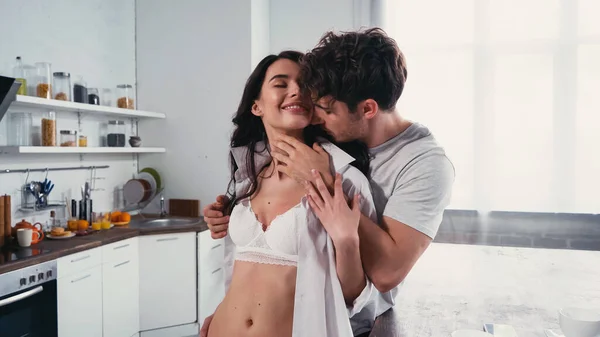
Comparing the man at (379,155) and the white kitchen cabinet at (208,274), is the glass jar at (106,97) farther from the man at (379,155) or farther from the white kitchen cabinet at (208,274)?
the man at (379,155)

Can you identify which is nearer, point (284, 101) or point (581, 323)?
point (581, 323)

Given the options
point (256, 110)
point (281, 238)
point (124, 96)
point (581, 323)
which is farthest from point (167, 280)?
point (581, 323)

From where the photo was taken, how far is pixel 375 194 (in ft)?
5.13

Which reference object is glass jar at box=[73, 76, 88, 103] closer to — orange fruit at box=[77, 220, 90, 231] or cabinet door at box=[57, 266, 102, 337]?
orange fruit at box=[77, 220, 90, 231]

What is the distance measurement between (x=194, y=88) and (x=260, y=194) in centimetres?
293

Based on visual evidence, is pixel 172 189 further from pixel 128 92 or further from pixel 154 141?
pixel 128 92

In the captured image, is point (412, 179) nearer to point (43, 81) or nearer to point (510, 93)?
point (43, 81)

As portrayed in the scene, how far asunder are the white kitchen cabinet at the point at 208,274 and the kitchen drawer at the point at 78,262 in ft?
2.77

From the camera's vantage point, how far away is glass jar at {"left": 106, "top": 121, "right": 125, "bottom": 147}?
407cm

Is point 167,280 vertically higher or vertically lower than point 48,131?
lower

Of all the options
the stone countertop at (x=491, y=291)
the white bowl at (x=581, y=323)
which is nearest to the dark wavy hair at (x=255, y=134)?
the stone countertop at (x=491, y=291)

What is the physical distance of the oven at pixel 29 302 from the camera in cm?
243

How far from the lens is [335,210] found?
1356mm

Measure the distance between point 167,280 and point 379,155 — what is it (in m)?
2.56
